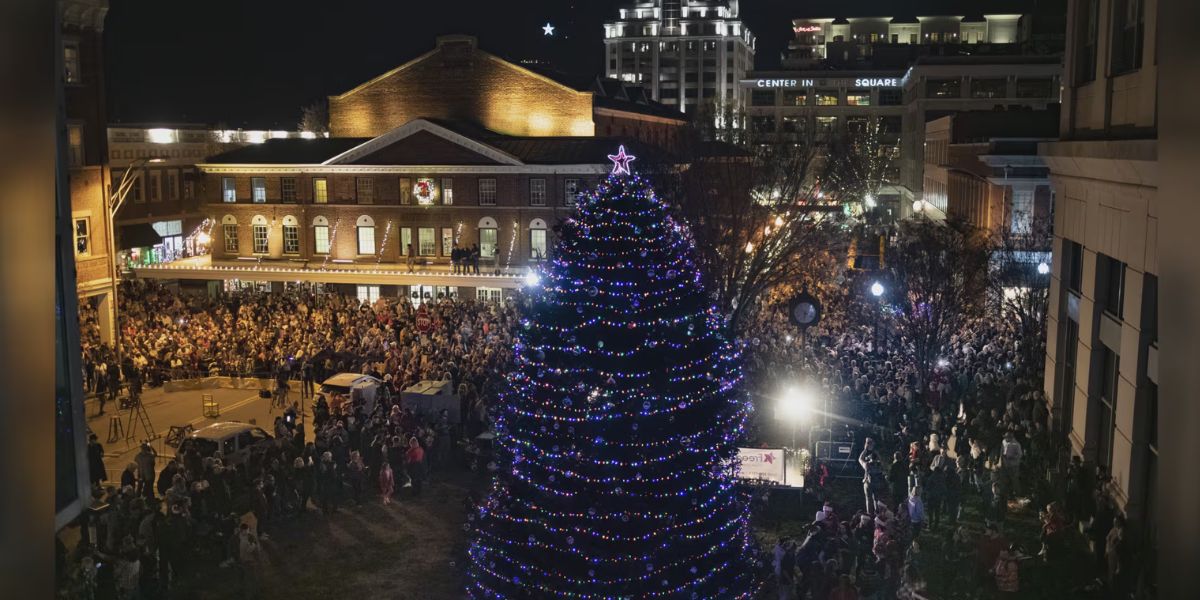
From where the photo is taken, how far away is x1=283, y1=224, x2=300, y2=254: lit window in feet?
166

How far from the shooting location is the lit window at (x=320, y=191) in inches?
1966

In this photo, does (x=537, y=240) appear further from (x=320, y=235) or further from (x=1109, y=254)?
(x=1109, y=254)

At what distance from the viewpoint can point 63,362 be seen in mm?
19781

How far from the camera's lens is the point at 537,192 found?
4731cm

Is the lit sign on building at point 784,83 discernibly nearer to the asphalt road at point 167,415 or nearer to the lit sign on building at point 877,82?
the lit sign on building at point 877,82

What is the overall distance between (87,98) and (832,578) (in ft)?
112

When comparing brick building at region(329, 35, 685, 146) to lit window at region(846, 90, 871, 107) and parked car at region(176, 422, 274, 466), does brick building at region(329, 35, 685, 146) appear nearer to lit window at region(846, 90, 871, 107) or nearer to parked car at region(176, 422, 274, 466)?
parked car at region(176, 422, 274, 466)

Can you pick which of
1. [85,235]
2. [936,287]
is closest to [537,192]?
[85,235]

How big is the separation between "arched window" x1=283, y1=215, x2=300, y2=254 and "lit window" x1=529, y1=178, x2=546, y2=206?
42.2 ft

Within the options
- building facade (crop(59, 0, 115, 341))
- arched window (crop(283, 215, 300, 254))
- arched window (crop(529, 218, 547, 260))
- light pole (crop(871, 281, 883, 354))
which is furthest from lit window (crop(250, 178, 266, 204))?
light pole (crop(871, 281, 883, 354))

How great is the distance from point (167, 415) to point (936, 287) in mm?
22446

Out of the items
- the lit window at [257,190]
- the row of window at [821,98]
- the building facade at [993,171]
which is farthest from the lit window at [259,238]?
the row of window at [821,98]

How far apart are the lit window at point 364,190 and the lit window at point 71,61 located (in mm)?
15360
